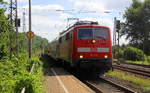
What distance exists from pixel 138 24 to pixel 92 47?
64456 millimetres

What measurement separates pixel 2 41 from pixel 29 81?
46.7 ft

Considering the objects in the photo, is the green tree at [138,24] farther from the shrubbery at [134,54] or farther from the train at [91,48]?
the train at [91,48]

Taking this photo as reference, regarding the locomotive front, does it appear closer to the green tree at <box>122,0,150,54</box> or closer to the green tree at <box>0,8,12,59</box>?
the green tree at <box>0,8,12,59</box>

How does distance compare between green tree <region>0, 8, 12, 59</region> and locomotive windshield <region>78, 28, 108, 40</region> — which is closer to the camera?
locomotive windshield <region>78, 28, 108, 40</region>

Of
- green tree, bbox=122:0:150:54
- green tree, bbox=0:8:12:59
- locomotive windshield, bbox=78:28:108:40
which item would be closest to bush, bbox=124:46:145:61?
green tree, bbox=122:0:150:54

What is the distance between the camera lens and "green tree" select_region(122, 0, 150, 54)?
82750mm

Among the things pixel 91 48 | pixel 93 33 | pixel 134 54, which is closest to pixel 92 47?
pixel 91 48

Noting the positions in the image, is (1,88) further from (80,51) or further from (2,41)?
(2,41)

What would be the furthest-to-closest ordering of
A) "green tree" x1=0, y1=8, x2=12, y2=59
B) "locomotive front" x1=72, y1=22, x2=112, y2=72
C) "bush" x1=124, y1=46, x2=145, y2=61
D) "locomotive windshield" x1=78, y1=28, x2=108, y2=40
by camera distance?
"bush" x1=124, y1=46, x2=145, y2=61 < "green tree" x1=0, y1=8, x2=12, y2=59 < "locomotive windshield" x1=78, y1=28, x2=108, y2=40 < "locomotive front" x1=72, y1=22, x2=112, y2=72

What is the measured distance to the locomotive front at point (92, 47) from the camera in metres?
22.3

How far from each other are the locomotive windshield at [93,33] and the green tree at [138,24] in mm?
57705

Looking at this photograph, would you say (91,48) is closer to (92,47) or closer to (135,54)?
(92,47)

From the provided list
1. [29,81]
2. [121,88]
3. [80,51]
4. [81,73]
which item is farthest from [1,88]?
[81,73]

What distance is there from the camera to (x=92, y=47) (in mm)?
22625
